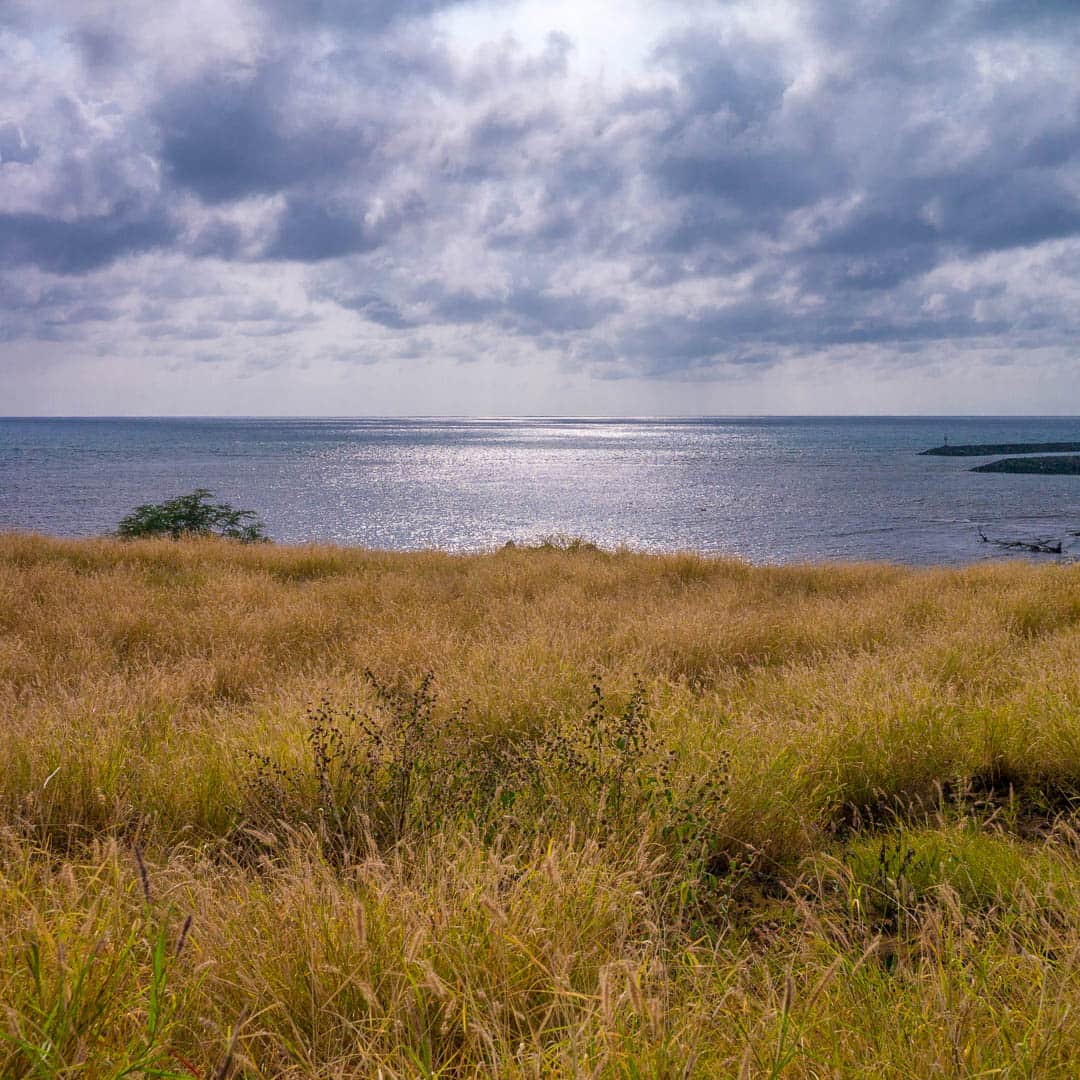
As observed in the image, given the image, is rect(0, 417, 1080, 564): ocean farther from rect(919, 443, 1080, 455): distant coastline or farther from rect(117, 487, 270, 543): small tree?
rect(117, 487, 270, 543): small tree

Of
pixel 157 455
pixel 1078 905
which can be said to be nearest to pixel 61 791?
pixel 1078 905

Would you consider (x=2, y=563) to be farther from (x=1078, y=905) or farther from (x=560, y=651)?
(x=1078, y=905)

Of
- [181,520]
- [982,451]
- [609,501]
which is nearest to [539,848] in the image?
[181,520]

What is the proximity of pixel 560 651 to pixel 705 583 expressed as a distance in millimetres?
6788

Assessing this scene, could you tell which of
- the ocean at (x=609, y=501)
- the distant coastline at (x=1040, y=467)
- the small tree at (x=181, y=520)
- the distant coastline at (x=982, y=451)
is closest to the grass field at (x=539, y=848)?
the small tree at (x=181, y=520)

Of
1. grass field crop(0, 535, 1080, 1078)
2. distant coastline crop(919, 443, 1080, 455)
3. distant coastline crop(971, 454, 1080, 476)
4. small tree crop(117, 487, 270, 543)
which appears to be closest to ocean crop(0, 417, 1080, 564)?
distant coastline crop(971, 454, 1080, 476)

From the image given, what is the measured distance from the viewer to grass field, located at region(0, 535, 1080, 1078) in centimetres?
210

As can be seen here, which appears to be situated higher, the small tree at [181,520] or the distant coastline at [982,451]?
the distant coastline at [982,451]

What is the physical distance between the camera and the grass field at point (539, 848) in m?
2.10

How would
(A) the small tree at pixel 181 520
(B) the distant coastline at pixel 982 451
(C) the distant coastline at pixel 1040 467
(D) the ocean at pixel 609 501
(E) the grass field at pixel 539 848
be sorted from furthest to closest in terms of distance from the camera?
(B) the distant coastline at pixel 982 451
(C) the distant coastline at pixel 1040 467
(D) the ocean at pixel 609 501
(A) the small tree at pixel 181 520
(E) the grass field at pixel 539 848

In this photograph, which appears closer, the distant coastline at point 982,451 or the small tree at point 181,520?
the small tree at point 181,520

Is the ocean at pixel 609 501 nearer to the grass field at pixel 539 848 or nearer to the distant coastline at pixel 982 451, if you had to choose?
the distant coastline at pixel 982 451

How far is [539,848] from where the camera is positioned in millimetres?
3100

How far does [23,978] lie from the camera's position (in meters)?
2.23
